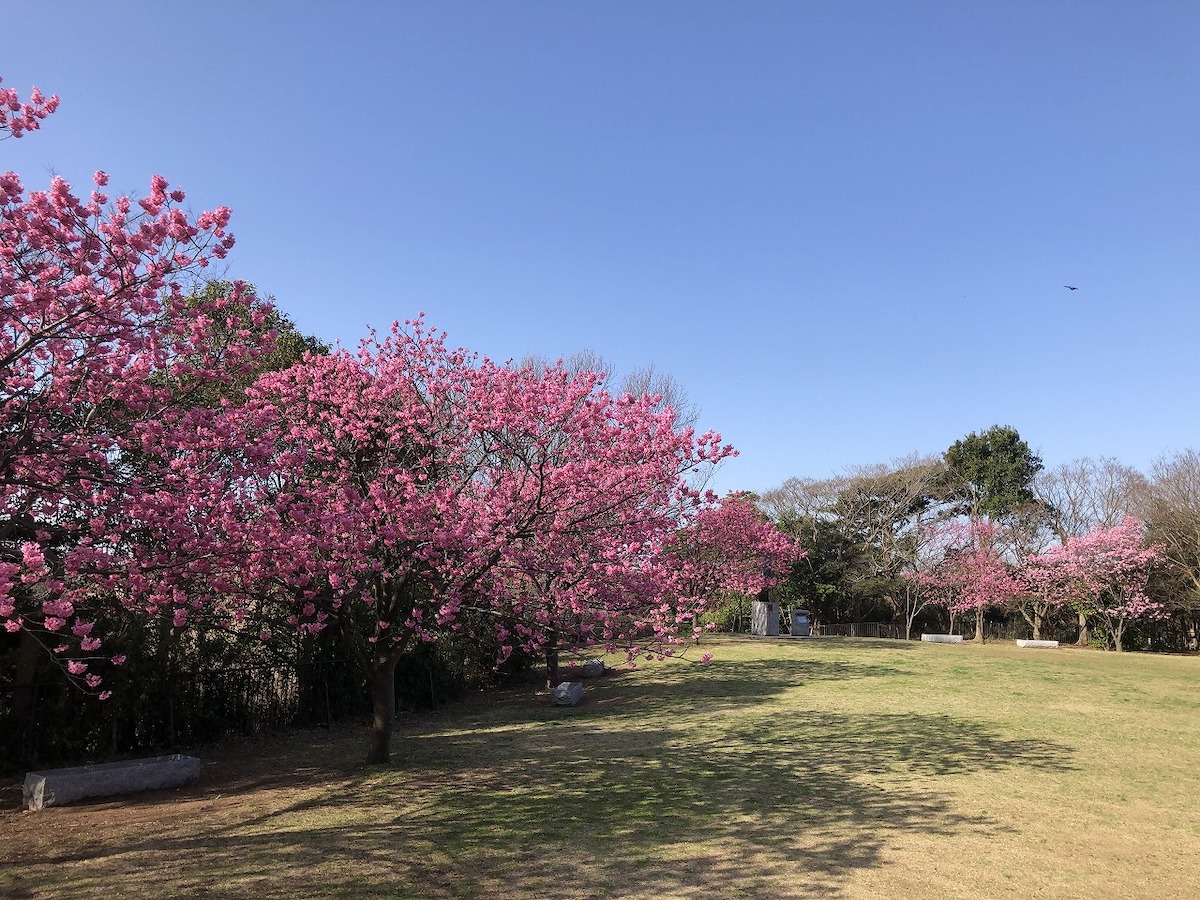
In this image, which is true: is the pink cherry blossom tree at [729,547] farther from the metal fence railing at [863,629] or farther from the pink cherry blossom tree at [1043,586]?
the pink cherry blossom tree at [1043,586]

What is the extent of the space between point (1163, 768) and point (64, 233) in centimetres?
1201

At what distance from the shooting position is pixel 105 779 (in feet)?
23.9

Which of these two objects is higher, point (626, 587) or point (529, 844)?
point (626, 587)

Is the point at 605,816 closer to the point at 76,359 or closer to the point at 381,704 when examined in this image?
the point at 381,704

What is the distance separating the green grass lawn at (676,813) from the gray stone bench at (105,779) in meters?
0.19

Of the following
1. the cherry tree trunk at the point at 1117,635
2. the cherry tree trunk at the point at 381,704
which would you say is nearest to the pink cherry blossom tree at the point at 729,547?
the cherry tree trunk at the point at 381,704

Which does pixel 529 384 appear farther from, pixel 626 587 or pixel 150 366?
pixel 626 587

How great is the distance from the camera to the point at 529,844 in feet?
18.7

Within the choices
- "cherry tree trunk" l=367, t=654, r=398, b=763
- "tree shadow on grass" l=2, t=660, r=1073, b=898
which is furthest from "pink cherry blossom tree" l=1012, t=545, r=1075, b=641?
"cherry tree trunk" l=367, t=654, r=398, b=763

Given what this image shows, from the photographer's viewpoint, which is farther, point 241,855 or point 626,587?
point 626,587

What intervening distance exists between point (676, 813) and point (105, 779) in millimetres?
5702

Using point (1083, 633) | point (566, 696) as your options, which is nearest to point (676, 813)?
point (566, 696)

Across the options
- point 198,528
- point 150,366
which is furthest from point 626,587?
point 150,366

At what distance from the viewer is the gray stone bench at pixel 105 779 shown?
689 centimetres
